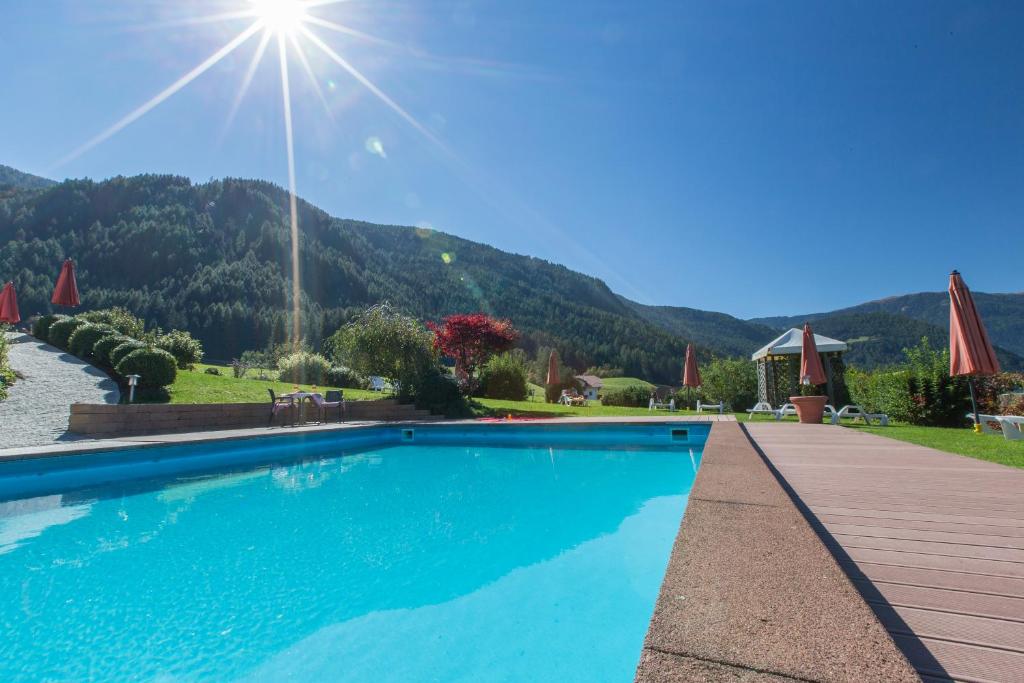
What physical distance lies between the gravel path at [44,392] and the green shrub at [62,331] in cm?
24

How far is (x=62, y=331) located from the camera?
13547 millimetres

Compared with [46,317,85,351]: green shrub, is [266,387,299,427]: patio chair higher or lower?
lower

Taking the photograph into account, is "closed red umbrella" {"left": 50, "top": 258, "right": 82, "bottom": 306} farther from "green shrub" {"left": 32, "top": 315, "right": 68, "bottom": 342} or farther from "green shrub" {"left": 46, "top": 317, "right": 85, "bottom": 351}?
"green shrub" {"left": 32, "top": 315, "right": 68, "bottom": 342}

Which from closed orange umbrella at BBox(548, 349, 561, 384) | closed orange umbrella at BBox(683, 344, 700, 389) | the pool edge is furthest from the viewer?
closed orange umbrella at BBox(548, 349, 561, 384)

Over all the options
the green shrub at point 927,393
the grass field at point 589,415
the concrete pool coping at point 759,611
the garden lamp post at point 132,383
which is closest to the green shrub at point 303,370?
the grass field at point 589,415

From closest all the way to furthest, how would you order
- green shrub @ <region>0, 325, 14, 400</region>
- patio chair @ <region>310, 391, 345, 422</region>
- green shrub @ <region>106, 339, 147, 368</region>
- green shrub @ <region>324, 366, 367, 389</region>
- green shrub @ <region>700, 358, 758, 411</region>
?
green shrub @ <region>0, 325, 14, 400</region> → patio chair @ <region>310, 391, 345, 422</region> → green shrub @ <region>106, 339, 147, 368</region> → green shrub @ <region>700, 358, 758, 411</region> → green shrub @ <region>324, 366, 367, 389</region>

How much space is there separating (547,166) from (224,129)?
1541 centimetres

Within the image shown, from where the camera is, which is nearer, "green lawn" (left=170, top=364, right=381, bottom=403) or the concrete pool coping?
the concrete pool coping

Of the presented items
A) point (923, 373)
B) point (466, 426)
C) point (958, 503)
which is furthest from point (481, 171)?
point (958, 503)

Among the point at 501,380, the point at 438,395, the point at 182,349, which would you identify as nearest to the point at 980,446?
the point at 438,395

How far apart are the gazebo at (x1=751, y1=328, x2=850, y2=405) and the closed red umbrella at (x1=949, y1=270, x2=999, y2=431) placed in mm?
7234

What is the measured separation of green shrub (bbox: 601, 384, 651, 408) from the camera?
2067 centimetres

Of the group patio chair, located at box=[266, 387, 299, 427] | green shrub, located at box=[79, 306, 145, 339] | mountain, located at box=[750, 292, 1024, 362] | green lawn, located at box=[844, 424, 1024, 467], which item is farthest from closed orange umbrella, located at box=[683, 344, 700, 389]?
mountain, located at box=[750, 292, 1024, 362]

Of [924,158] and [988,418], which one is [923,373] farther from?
[924,158]
